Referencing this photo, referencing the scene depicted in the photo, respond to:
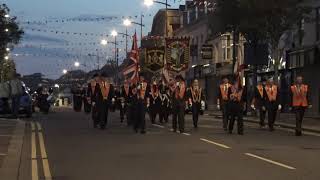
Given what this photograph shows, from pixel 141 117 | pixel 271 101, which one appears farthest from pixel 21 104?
pixel 271 101

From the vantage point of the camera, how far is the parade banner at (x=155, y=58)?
47.2 meters

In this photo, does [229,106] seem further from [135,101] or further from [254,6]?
[254,6]

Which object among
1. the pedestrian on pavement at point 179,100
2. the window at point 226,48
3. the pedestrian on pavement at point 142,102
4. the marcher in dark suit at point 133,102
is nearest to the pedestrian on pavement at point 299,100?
the pedestrian on pavement at point 179,100

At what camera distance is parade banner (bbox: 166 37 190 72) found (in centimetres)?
4672

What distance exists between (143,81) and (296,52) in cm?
1904

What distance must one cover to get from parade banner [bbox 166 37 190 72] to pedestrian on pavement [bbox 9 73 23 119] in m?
16.4

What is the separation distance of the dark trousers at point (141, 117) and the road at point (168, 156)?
0.44m

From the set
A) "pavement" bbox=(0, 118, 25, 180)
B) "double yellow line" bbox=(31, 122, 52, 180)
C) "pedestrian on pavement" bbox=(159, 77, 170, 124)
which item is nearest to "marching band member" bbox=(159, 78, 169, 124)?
"pedestrian on pavement" bbox=(159, 77, 170, 124)

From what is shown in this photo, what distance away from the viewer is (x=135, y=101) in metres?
22.7

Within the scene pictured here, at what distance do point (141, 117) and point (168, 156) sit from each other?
22.7ft

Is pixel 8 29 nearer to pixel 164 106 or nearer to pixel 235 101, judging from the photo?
pixel 164 106

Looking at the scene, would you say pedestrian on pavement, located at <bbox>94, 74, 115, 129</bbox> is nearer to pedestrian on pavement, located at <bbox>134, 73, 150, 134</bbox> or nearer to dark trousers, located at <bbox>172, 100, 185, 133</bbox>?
pedestrian on pavement, located at <bbox>134, 73, 150, 134</bbox>

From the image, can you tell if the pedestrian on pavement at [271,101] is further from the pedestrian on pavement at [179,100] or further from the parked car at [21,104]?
Result: the parked car at [21,104]

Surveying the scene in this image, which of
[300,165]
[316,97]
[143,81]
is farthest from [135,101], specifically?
[316,97]
